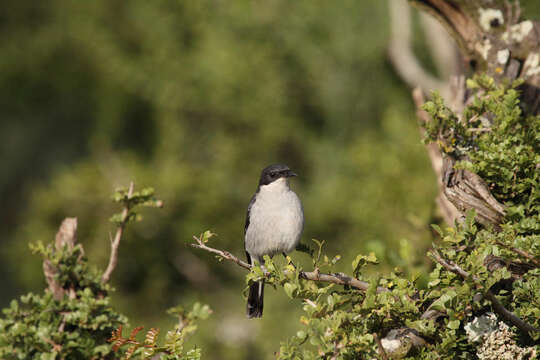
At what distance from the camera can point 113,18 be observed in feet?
50.8

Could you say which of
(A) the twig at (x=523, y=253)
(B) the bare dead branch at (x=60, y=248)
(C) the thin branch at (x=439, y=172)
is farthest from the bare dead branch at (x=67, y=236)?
(C) the thin branch at (x=439, y=172)

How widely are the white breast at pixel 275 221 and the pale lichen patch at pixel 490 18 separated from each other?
2164mm

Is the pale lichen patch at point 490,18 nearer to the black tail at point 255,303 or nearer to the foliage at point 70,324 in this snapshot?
the black tail at point 255,303

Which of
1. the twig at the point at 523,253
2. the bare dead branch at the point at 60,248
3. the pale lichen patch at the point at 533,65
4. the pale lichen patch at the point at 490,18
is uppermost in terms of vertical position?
the pale lichen patch at the point at 490,18

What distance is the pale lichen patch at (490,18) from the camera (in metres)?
5.34

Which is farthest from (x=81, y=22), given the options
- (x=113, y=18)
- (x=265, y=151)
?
(x=265, y=151)

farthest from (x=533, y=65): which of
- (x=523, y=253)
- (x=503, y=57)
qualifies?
(x=523, y=253)

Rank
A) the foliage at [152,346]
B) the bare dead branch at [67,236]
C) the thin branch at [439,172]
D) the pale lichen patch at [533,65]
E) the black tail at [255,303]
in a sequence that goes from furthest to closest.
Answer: the black tail at [255,303] < the thin branch at [439,172] < the pale lichen patch at [533,65] < the bare dead branch at [67,236] < the foliage at [152,346]

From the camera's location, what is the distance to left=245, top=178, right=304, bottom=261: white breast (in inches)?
222

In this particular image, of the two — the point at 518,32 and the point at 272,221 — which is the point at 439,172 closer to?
the point at 518,32

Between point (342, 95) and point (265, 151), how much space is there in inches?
76.4

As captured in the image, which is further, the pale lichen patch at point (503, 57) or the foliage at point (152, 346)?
the pale lichen patch at point (503, 57)

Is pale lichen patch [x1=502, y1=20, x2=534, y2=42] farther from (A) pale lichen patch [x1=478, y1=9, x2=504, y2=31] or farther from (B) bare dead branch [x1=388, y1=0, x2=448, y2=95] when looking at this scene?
(B) bare dead branch [x1=388, y1=0, x2=448, y2=95]

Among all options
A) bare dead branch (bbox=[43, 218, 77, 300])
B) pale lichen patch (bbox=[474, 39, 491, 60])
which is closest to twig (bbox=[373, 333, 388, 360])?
bare dead branch (bbox=[43, 218, 77, 300])
